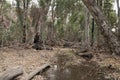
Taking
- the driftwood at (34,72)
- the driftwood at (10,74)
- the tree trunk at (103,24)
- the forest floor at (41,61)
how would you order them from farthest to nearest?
the tree trunk at (103,24) < the forest floor at (41,61) < the driftwood at (34,72) < the driftwood at (10,74)

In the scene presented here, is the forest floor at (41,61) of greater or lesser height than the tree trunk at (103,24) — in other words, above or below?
below

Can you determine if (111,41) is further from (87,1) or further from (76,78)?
(76,78)

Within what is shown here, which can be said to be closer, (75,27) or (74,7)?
(74,7)

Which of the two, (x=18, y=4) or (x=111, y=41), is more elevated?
(x=18, y=4)

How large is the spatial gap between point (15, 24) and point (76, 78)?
113 ft

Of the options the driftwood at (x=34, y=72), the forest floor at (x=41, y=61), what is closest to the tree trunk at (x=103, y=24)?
the forest floor at (x=41, y=61)

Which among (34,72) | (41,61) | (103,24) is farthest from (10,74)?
(103,24)

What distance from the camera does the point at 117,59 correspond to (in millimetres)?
15008

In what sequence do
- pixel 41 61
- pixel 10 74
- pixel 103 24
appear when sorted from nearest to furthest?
pixel 10 74
pixel 41 61
pixel 103 24

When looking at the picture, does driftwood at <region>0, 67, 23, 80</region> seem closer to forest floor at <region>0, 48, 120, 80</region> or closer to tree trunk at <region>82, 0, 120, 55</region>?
forest floor at <region>0, 48, 120, 80</region>

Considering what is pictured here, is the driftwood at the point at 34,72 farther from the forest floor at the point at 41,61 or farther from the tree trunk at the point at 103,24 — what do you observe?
the tree trunk at the point at 103,24

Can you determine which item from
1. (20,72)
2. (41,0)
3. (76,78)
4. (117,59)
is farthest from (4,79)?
(41,0)

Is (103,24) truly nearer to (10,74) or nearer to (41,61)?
(41,61)

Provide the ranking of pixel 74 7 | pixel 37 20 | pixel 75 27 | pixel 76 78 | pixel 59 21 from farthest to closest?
1. pixel 75 27
2. pixel 59 21
3. pixel 74 7
4. pixel 37 20
5. pixel 76 78
